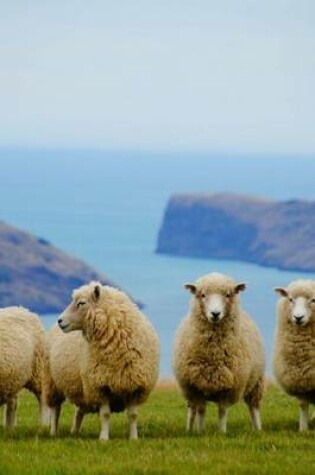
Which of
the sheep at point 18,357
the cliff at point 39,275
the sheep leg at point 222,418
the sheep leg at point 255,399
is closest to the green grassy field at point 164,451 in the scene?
the sheep leg at point 222,418

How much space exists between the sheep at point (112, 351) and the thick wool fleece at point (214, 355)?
1.49 ft

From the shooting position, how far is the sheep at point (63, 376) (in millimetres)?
16269

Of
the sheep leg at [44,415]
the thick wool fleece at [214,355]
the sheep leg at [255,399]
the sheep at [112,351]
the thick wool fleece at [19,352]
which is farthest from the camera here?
the sheep leg at [44,415]

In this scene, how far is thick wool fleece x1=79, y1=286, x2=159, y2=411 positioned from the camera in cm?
1570

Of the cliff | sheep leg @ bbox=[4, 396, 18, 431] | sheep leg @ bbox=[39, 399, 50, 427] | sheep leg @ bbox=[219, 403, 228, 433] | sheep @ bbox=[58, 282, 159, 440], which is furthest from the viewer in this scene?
the cliff

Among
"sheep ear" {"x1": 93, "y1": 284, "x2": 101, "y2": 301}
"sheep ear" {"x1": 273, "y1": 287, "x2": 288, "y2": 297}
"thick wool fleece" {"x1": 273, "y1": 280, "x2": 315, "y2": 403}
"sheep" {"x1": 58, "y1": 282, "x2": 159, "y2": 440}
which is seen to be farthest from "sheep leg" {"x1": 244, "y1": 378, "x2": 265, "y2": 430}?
"sheep ear" {"x1": 93, "y1": 284, "x2": 101, "y2": 301}

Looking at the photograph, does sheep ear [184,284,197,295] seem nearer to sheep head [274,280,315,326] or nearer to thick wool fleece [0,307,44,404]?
sheep head [274,280,315,326]

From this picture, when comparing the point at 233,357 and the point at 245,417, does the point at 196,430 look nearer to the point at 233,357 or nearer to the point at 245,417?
the point at 233,357

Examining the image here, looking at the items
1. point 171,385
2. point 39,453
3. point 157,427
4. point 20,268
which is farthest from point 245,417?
point 20,268

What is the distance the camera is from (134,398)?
15852 millimetres

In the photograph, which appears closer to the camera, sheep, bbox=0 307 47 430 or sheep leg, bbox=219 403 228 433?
sheep leg, bbox=219 403 228 433

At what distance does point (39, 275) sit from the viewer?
193 metres

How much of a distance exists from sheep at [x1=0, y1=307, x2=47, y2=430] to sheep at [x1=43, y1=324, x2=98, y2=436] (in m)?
0.20

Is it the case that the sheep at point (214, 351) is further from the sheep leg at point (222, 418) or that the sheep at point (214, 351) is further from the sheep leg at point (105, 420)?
the sheep leg at point (105, 420)
